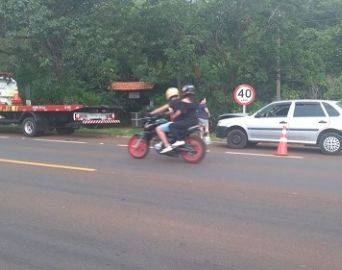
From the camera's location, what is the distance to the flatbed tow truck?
19.0 metres

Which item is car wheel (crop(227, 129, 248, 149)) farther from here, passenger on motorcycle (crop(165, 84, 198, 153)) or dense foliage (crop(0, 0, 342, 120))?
dense foliage (crop(0, 0, 342, 120))

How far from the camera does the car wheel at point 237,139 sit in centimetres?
1563

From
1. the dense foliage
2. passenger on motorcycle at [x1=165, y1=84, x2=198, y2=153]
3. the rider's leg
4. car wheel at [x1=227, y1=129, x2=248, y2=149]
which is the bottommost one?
car wheel at [x1=227, y1=129, x2=248, y2=149]

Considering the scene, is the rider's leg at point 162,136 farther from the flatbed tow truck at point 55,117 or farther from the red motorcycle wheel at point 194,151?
the flatbed tow truck at point 55,117

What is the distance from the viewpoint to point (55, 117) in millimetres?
20000

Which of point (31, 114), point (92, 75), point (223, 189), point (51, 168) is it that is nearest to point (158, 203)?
point (223, 189)

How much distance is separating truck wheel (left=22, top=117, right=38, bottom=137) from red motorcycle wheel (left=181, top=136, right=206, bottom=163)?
9.13 m

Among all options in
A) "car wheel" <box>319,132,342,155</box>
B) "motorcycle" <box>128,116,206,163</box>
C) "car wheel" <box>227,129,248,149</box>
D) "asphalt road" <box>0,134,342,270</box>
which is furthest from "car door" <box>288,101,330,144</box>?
"motorcycle" <box>128,116,206,163</box>

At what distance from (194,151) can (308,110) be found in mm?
4790

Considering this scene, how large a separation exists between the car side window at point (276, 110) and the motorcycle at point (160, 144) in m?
4.04

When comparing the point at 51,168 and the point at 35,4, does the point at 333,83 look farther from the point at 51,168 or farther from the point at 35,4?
the point at 51,168

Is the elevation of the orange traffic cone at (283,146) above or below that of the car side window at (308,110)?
below

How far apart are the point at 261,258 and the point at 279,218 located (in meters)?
1.56

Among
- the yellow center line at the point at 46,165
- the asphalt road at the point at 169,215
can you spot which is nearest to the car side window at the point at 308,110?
the asphalt road at the point at 169,215
